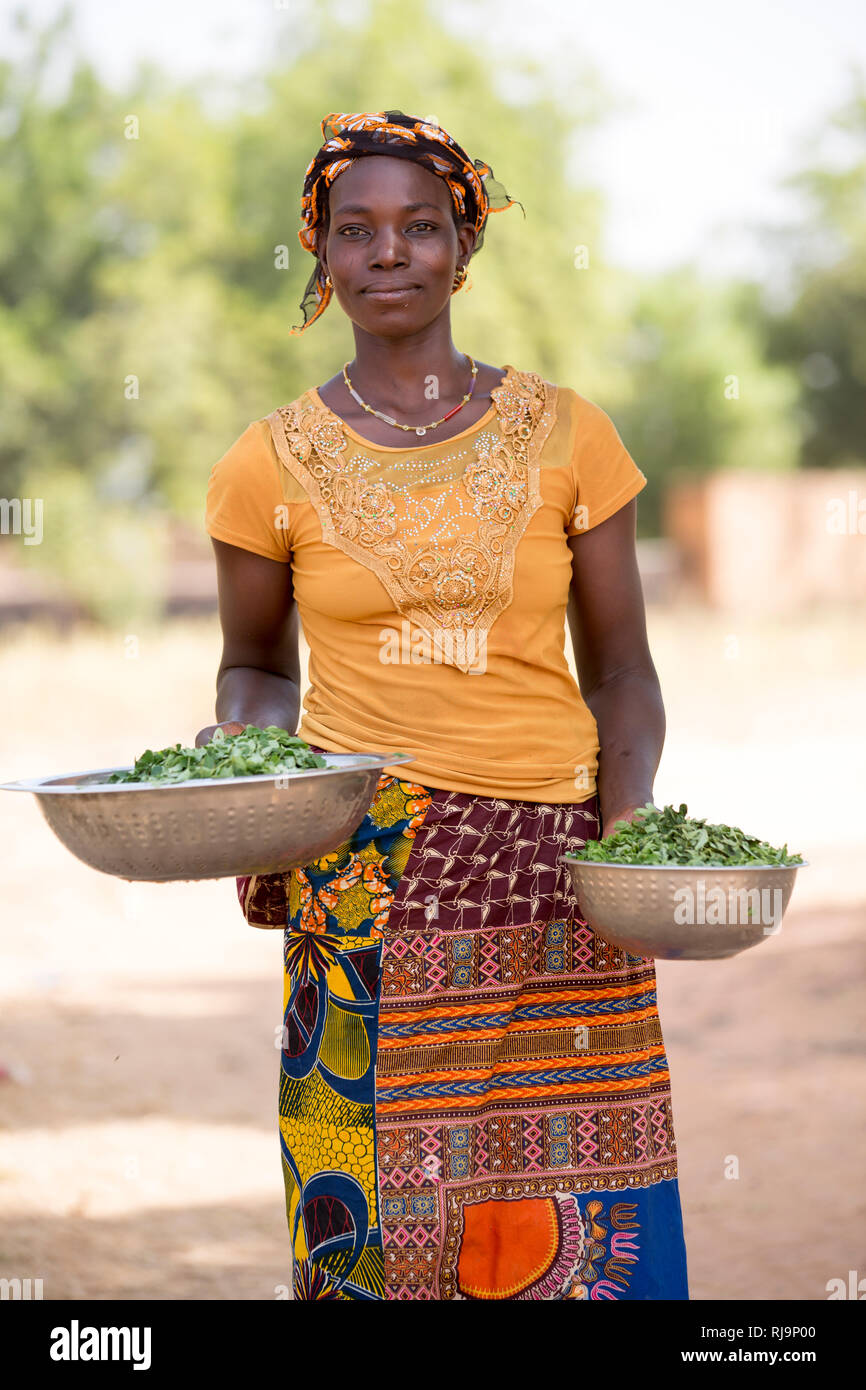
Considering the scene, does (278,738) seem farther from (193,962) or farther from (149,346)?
(149,346)

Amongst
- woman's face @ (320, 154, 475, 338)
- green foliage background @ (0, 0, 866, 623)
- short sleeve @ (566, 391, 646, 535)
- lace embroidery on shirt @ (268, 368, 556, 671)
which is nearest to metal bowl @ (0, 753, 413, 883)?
lace embroidery on shirt @ (268, 368, 556, 671)

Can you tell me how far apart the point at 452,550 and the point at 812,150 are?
1040 inches

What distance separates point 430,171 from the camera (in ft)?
7.65

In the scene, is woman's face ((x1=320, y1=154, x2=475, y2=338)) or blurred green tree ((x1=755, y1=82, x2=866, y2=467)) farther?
blurred green tree ((x1=755, y1=82, x2=866, y2=467))

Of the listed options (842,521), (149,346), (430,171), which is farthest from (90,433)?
(430,171)

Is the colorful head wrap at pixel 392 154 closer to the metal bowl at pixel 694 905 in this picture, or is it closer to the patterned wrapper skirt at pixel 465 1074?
the patterned wrapper skirt at pixel 465 1074

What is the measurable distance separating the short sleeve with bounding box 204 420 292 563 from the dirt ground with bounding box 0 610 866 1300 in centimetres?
236

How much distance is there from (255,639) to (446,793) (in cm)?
41

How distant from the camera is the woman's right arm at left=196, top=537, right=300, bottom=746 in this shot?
2.44 metres

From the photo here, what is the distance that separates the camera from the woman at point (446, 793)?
2.30m

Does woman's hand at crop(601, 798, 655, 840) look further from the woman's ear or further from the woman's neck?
the woman's ear

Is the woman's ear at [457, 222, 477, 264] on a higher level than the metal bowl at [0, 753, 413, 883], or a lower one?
higher

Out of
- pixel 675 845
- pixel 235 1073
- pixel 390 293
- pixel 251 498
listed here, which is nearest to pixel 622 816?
pixel 675 845

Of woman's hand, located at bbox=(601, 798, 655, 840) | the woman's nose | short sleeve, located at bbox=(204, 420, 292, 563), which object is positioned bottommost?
woman's hand, located at bbox=(601, 798, 655, 840)
